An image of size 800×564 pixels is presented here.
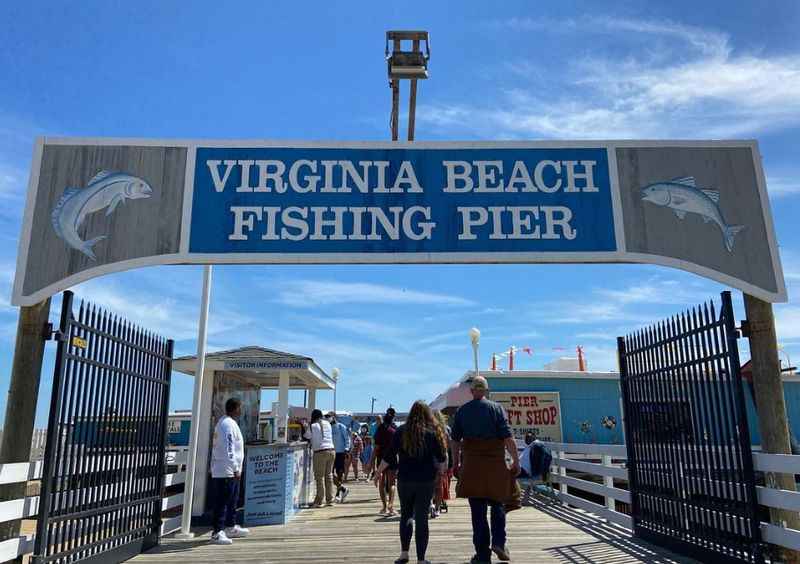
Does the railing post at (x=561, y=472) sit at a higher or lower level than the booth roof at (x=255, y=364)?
lower

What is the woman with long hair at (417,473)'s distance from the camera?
600 cm

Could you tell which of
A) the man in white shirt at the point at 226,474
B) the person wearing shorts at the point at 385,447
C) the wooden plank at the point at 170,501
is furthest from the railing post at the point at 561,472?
the wooden plank at the point at 170,501

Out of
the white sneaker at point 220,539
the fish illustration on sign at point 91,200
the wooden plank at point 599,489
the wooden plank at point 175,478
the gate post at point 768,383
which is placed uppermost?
the fish illustration on sign at point 91,200

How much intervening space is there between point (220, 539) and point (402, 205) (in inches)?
182

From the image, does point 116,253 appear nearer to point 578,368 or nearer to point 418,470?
point 418,470

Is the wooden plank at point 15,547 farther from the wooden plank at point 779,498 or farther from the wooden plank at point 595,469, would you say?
the wooden plank at point 595,469

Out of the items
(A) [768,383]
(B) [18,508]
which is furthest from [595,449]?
(B) [18,508]

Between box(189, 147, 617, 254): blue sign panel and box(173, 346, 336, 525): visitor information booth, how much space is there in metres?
3.21

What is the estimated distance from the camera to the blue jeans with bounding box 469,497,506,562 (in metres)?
5.89

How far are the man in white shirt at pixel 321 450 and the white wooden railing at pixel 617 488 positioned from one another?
4.45m

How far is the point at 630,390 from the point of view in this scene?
25.7 feet

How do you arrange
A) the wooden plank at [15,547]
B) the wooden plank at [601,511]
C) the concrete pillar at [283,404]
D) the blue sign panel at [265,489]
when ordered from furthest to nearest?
the concrete pillar at [283,404], the blue sign panel at [265,489], the wooden plank at [601,511], the wooden plank at [15,547]

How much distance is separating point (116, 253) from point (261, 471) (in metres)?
4.79

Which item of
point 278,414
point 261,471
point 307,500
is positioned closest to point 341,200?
point 261,471
